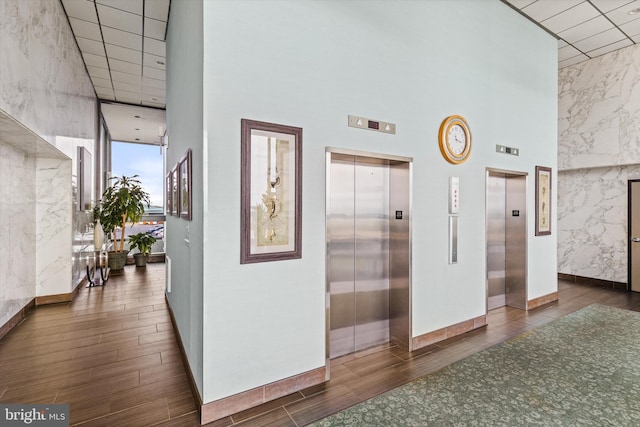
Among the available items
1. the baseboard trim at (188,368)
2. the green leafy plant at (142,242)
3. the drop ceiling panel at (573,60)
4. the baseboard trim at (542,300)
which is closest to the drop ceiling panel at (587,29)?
the drop ceiling panel at (573,60)

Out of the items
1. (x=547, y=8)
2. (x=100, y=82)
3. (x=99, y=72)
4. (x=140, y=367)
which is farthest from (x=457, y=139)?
(x=100, y=82)

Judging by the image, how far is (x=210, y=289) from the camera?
2357 millimetres

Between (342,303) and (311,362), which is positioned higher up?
(342,303)

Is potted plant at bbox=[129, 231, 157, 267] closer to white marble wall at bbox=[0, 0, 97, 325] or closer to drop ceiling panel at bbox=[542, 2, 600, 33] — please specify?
white marble wall at bbox=[0, 0, 97, 325]

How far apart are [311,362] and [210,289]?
3.83 ft

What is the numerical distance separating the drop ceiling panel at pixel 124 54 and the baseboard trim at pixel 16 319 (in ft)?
14.4

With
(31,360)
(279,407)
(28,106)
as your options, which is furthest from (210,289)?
(28,106)

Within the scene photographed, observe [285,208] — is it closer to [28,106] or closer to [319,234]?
[319,234]

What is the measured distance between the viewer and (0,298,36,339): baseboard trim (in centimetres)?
389

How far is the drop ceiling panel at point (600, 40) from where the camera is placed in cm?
552

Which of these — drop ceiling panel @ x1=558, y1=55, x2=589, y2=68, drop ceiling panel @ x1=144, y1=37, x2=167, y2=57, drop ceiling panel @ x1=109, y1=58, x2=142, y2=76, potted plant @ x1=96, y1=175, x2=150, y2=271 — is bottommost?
potted plant @ x1=96, y1=175, x2=150, y2=271

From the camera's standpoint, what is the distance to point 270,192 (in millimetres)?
2621

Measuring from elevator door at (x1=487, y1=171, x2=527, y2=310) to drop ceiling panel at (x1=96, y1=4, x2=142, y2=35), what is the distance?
19.1ft

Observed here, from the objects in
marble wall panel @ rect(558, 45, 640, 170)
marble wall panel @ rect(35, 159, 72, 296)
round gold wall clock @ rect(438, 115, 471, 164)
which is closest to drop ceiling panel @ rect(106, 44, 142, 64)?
marble wall panel @ rect(35, 159, 72, 296)
